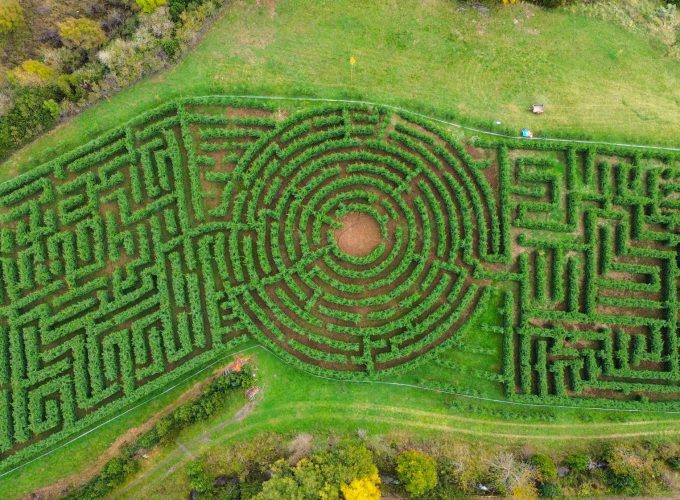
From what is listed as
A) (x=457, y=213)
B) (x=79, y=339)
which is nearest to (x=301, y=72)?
(x=457, y=213)

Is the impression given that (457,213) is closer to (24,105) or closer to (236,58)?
(236,58)

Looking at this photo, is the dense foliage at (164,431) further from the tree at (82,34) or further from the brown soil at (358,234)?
the tree at (82,34)

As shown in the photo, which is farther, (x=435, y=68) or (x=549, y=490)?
(x=435, y=68)

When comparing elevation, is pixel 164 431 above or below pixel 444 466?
above

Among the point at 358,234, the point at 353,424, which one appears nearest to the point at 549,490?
the point at 353,424

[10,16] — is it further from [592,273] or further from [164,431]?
[592,273]

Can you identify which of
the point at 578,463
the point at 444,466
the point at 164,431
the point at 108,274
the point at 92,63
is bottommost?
the point at 578,463

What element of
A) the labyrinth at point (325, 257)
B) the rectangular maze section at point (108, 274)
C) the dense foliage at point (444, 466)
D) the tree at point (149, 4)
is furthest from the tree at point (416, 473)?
the tree at point (149, 4)

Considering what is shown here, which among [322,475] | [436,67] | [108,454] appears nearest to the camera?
[322,475]
